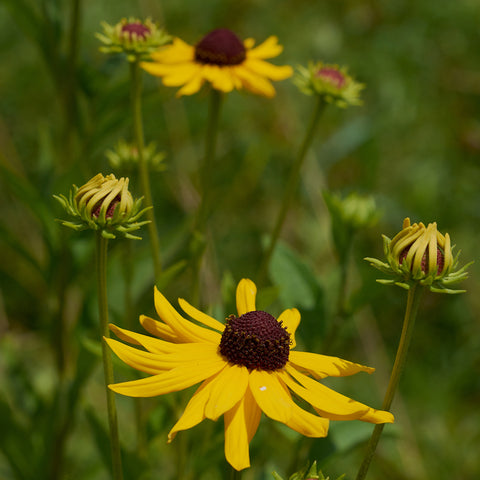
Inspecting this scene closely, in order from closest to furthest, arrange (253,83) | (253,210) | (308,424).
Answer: (308,424)
(253,83)
(253,210)

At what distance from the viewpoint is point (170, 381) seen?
65 centimetres

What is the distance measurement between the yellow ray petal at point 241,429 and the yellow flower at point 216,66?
0.55 m

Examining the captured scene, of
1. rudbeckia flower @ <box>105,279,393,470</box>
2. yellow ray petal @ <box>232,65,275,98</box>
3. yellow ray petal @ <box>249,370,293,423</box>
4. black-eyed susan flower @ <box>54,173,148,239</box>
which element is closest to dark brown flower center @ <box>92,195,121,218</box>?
black-eyed susan flower @ <box>54,173,148,239</box>

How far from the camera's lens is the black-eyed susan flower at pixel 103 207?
0.66 metres

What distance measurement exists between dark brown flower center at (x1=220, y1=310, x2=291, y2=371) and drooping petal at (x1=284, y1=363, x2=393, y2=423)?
0.08ft

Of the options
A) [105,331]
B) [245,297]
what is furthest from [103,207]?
[245,297]

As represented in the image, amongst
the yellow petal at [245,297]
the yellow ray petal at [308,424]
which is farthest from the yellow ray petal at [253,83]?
the yellow ray petal at [308,424]

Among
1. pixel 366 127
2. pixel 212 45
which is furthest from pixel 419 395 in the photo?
pixel 212 45

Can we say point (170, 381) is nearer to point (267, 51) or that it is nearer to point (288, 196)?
point (288, 196)

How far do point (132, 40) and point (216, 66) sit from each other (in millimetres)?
176

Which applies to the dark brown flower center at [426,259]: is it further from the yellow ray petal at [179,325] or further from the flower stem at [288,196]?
the flower stem at [288,196]

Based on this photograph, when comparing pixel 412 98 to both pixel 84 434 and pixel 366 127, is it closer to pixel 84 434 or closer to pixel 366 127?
pixel 366 127

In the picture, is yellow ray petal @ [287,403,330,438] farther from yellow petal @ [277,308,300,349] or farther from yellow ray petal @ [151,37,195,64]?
yellow ray petal @ [151,37,195,64]

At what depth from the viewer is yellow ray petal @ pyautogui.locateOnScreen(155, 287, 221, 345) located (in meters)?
0.71
